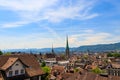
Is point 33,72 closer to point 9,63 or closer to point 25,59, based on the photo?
point 25,59

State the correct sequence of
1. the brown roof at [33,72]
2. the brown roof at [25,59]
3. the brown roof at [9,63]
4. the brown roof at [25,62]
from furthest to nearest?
the brown roof at [33,72]
the brown roof at [25,59]
the brown roof at [25,62]
the brown roof at [9,63]

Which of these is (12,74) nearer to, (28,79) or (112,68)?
(28,79)

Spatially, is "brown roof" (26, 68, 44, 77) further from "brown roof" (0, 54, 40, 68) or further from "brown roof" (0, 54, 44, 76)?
"brown roof" (0, 54, 40, 68)

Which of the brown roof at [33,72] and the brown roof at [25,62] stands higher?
the brown roof at [25,62]

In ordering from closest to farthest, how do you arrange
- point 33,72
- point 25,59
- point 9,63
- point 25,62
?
1. point 9,63
2. point 33,72
3. point 25,62
4. point 25,59

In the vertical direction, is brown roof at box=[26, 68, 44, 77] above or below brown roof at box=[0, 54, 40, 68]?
below

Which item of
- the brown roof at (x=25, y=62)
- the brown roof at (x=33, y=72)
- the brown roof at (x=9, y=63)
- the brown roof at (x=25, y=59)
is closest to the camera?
the brown roof at (x=9, y=63)

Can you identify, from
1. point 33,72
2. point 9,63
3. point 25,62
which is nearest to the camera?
point 9,63

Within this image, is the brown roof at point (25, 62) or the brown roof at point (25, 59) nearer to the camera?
the brown roof at point (25, 62)

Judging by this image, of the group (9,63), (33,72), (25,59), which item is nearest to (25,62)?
(25,59)

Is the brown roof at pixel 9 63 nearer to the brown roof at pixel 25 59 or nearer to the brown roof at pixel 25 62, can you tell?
the brown roof at pixel 25 62

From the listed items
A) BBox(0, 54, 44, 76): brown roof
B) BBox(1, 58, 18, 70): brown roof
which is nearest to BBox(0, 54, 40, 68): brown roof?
BBox(0, 54, 44, 76): brown roof

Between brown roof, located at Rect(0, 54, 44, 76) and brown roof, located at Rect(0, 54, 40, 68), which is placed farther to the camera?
brown roof, located at Rect(0, 54, 40, 68)

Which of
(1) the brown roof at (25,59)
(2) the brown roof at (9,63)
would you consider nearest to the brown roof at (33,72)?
(1) the brown roof at (25,59)
